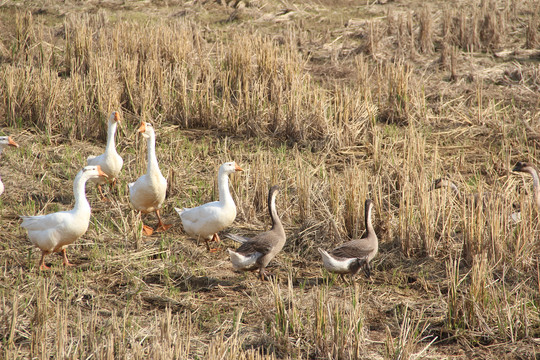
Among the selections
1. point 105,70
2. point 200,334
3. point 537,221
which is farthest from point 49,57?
point 537,221

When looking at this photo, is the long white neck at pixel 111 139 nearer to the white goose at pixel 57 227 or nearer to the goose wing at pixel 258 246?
the white goose at pixel 57 227

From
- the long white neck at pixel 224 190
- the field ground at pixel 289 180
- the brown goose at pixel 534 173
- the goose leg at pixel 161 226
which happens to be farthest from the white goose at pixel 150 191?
the brown goose at pixel 534 173

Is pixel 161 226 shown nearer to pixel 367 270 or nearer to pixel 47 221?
pixel 47 221

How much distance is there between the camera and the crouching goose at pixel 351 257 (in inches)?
→ 218

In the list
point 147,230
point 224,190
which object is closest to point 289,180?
point 224,190

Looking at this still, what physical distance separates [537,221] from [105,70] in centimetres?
648

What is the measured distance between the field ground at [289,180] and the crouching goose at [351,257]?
0.18 meters

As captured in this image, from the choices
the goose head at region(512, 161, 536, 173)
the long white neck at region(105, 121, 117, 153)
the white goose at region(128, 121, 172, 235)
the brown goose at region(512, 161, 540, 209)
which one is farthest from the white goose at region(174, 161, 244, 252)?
the goose head at region(512, 161, 536, 173)

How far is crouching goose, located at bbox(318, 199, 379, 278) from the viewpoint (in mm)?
5531

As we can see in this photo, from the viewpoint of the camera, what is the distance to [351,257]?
5598mm

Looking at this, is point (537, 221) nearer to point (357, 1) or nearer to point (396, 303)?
point (396, 303)

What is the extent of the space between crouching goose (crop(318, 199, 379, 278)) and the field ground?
179 mm

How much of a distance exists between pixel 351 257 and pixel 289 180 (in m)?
2.21

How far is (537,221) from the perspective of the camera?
20.1 ft
